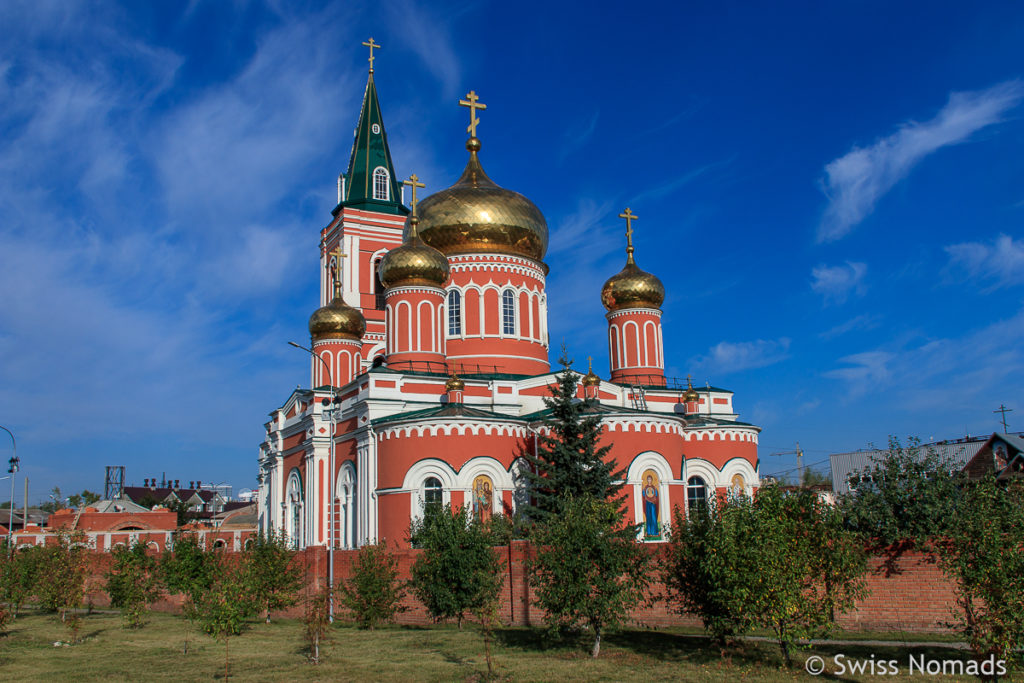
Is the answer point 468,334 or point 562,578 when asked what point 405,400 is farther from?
point 562,578

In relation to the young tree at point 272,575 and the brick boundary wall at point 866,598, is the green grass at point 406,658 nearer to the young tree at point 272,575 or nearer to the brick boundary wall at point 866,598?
the brick boundary wall at point 866,598

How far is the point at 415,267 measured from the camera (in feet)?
91.8

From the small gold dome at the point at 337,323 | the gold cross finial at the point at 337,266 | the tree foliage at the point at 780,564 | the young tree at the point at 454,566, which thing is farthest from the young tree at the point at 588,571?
the gold cross finial at the point at 337,266

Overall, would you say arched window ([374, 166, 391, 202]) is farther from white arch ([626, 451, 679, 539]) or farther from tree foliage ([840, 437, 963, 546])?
tree foliage ([840, 437, 963, 546])

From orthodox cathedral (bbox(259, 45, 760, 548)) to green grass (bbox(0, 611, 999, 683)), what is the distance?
4911 millimetres

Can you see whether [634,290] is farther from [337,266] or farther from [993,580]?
[993,580]

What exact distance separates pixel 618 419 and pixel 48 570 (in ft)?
49.6

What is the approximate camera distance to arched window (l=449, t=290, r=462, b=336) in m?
29.1

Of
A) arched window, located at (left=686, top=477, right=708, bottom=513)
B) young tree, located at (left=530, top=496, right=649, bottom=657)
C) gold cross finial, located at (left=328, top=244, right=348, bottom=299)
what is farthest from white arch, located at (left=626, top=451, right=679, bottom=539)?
gold cross finial, located at (left=328, top=244, right=348, bottom=299)

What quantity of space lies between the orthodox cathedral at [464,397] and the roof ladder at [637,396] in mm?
87

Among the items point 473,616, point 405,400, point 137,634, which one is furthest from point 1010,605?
point 405,400

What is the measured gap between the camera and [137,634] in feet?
58.5

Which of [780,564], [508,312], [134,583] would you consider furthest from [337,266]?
[780,564]

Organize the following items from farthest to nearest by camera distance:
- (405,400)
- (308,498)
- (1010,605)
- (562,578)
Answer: (308,498)
(405,400)
(562,578)
(1010,605)
